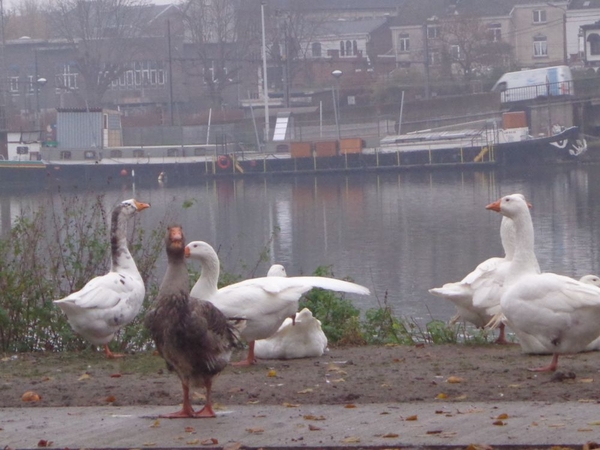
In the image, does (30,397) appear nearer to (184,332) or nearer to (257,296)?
(184,332)

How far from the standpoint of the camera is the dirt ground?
22.6ft

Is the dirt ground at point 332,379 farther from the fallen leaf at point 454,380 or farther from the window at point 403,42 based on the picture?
the window at point 403,42

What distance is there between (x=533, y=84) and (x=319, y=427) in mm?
67799

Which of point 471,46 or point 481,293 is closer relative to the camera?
point 481,293

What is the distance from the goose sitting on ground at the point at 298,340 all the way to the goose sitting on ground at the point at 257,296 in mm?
248

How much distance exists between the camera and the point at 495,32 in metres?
87.7

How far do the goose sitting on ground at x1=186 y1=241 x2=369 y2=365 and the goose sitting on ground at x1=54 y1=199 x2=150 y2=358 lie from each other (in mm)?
951

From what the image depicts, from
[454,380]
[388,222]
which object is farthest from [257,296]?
[388,222]

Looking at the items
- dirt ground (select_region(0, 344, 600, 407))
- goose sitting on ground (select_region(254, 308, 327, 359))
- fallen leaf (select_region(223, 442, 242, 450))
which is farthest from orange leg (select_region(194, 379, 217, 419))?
goose sitting on ground (select_region(254, 308, 327, 359))

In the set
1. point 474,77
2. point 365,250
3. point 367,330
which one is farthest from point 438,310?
point 474,77

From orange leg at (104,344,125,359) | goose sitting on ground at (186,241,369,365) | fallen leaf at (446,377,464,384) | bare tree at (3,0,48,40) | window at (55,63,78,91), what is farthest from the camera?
bare tree at (3,0,48,40)

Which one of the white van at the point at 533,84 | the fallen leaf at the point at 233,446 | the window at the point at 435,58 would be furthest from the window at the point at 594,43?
the fallen leaf at the point at 233,446

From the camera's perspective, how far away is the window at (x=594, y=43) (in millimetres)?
77625

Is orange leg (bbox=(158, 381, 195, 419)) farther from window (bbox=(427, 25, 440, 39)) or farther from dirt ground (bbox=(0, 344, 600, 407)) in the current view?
window (bbox=(427, 25, 440, 39))
